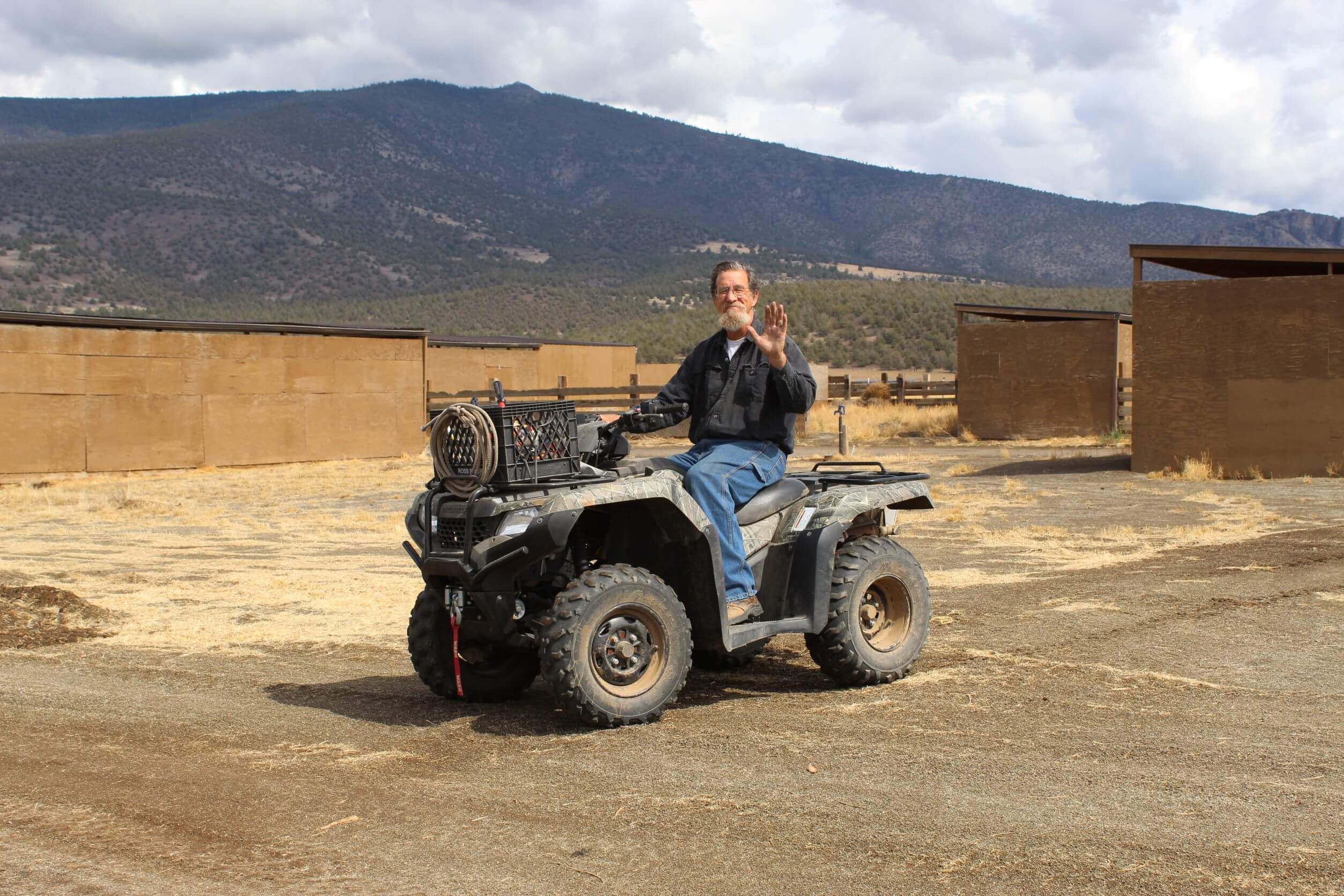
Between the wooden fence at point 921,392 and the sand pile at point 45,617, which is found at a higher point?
the wooden fence at point 921,392

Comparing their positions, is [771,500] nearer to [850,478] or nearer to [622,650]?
[850,478]

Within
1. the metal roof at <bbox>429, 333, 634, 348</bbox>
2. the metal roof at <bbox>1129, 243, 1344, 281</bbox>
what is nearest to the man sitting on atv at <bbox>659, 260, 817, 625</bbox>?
the metal roof at <bbox>1129, 243, 1344, 281</bbox>

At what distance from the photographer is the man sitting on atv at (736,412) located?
686 centimetres

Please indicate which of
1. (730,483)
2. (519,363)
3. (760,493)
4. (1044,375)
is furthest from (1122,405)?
(730,483)

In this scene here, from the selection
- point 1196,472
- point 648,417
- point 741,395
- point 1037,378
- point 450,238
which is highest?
point 450,238

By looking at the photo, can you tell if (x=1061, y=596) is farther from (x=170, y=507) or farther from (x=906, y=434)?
(x=906, y=434)

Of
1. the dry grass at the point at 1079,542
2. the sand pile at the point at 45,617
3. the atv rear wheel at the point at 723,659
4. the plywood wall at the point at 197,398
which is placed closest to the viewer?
the atv rear wheel at the point at 723,659

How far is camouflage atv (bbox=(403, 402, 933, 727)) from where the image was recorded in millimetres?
6316

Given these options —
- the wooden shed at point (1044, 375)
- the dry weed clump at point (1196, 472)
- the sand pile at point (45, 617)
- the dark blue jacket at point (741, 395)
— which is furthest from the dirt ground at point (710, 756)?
the wooden shed at point (1044, 375)

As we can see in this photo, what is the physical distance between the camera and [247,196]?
A: 140 metres

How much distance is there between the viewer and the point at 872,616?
769 centimetres

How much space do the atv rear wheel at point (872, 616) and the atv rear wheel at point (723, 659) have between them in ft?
1.90

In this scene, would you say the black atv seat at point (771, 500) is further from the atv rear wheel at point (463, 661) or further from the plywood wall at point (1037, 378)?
the plywood wall at point (1037, 378)

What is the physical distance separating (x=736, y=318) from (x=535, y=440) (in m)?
1.24
